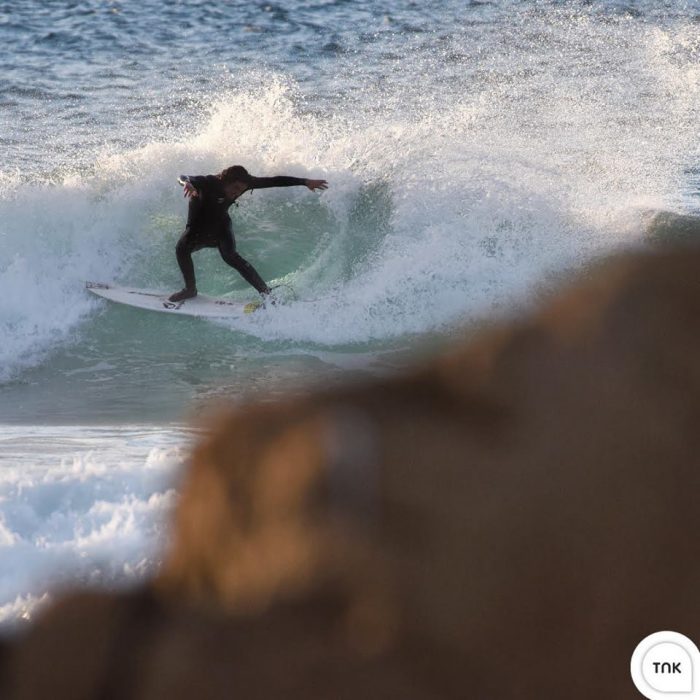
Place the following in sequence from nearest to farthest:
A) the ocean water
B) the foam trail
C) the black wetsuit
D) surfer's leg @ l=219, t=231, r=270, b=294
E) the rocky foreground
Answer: the rocky foreground < the foam trail < the ocean water < the black wetsuit < surfer's leg @ l=219, t=231, r=270, b=294

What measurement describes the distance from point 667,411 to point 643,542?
0.10m

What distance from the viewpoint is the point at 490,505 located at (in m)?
0.72

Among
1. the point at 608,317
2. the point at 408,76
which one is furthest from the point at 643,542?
the point at 408,76

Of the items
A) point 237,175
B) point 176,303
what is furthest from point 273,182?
point 176,303

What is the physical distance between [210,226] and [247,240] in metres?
2.05

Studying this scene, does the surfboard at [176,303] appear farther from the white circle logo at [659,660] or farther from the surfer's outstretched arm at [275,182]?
the white circle logo at [659,660]

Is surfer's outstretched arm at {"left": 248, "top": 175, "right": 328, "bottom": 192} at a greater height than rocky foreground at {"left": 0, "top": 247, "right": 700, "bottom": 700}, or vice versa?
rocky foreground at {"left": 0, "top": 247, "right": 700, "bottom": 700}

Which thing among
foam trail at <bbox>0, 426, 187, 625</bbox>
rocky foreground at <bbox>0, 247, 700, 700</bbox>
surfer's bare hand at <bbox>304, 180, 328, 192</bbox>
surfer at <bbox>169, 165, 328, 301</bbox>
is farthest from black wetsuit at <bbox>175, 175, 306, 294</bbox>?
rocky foreground at <bbox>0, 247, 700, 700</bbox>

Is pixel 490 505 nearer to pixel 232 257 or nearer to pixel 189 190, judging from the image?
pixel 189 190

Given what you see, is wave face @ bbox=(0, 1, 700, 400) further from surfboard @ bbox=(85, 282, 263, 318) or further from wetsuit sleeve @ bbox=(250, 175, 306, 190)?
wetsuit sleeve @ bbox=(250, 175, 306, 190)

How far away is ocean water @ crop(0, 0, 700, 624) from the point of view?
219 centimetres

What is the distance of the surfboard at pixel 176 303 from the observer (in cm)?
861

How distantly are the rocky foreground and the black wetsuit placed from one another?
7266mm

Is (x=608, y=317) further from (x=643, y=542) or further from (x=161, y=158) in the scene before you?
(x=161, y=158)
